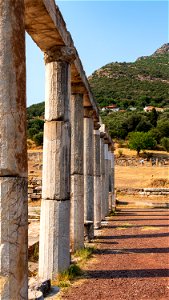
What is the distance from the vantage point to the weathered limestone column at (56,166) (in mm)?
9125

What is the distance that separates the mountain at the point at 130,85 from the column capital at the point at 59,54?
113319 mm

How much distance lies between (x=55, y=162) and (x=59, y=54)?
2.61 metres

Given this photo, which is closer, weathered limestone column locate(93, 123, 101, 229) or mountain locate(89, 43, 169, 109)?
weathered limestone column locate(93, 123, 101, 229)

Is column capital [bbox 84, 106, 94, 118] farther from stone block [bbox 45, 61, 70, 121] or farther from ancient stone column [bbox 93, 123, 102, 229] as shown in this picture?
stone block [bbox 45, 61, 70, 121]

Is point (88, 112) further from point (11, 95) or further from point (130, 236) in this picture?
point (11, 95)

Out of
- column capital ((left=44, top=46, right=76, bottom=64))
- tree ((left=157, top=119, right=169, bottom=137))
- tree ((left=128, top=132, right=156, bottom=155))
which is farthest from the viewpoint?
tree ((left=157, top=119, right=169, bottom=137))

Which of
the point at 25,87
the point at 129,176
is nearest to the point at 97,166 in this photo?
the point at 25,87

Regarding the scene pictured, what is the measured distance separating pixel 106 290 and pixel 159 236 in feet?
Answer: 24.7

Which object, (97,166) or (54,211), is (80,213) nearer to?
(54,211)

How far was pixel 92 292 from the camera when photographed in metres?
7.88

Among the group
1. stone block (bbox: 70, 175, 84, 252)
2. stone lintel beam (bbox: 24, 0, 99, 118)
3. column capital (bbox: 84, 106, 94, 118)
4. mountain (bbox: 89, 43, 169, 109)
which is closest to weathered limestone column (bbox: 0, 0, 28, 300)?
stone lintel beam (bbox: 24, 0, 99, 118)

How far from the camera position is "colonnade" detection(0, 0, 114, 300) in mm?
5164

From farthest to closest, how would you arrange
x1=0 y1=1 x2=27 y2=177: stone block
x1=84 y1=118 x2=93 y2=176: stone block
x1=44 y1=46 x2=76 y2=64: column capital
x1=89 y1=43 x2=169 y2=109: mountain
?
x1=89 y1=43 x2=169 y2=109: mountain, x1=84 y1=118 x2=93 y2=176: stone block, x1=44 y1=46 x2=76 y2=64: column capital, x1=0 y1=1 x2=27 y2=177: stone block

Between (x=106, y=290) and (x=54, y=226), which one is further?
(x=54, y=226)
